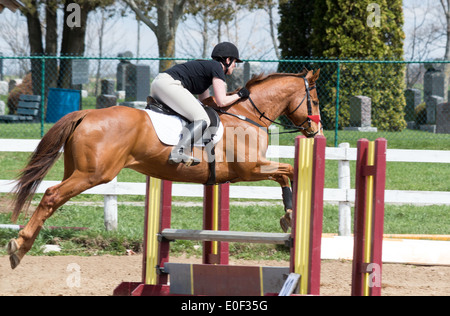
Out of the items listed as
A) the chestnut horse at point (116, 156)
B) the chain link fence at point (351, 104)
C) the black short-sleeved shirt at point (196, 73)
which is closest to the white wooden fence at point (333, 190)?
the chestnut horse at point (116, 156)

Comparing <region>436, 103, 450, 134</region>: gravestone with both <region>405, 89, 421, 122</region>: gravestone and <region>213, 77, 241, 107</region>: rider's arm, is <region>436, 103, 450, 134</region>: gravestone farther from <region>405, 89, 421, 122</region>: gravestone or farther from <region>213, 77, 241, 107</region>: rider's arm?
<region>213, 77, 241, 107</region>: rider's arm

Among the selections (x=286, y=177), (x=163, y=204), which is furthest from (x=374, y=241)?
(x=163, y=204)

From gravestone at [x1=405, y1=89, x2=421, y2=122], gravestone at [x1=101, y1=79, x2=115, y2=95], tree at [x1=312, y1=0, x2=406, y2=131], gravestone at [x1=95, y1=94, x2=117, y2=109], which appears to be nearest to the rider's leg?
tree at [x1=312, y1=0, x2=406, y2=131]

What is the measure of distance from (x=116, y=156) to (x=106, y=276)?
1.70 metres

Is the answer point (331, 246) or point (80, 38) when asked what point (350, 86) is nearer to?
point (331, 246)

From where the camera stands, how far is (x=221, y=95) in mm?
5348

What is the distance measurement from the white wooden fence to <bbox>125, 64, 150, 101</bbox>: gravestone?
33.4 ft

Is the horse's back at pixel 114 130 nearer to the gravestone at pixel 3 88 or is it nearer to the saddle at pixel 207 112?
the saddle at pixel 207 112

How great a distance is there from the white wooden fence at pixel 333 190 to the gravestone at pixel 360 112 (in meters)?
7.75

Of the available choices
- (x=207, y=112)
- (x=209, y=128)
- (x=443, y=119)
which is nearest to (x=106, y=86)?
(x=443, y=119)

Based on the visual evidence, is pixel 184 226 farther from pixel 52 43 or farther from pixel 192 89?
pixel 52 43

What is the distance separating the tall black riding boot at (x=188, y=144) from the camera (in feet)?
16.6

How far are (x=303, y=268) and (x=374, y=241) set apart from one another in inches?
21.2

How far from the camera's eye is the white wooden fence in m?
7.73
